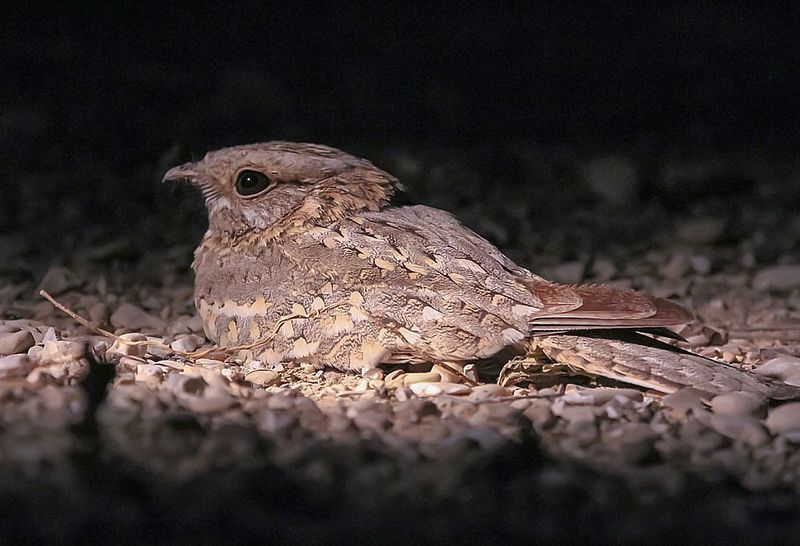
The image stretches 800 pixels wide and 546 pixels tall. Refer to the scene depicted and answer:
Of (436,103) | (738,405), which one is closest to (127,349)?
(738,405)

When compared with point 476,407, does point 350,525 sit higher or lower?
lower

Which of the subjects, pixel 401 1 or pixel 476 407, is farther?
pixel 401 1

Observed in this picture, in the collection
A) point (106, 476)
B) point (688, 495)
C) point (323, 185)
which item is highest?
point (323, 185)

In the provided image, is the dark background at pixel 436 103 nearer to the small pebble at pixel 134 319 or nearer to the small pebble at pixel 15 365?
the small pebble at pixel 134 319

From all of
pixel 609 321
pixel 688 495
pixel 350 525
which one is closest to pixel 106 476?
pixel 350 525

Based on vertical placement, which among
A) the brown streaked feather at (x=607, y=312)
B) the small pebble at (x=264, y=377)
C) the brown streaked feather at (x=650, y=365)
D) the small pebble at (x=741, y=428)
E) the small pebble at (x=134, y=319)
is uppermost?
the brown streaked feather at (x=607, y=312)

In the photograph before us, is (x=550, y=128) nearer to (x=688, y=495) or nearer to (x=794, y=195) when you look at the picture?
(x=794, y=195)

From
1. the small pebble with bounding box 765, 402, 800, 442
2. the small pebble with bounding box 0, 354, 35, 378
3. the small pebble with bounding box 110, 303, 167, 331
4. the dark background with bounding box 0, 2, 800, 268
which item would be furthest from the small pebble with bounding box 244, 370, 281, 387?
the dark background with bounding box 0, 2, 800, 268

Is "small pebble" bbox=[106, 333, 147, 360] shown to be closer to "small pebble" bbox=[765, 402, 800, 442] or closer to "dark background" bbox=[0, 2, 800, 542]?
"dark background" bbox=[0, 2, 800, 542]

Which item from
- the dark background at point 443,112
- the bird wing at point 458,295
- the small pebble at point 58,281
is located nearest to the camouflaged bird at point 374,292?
the bird wing at point 458,295
